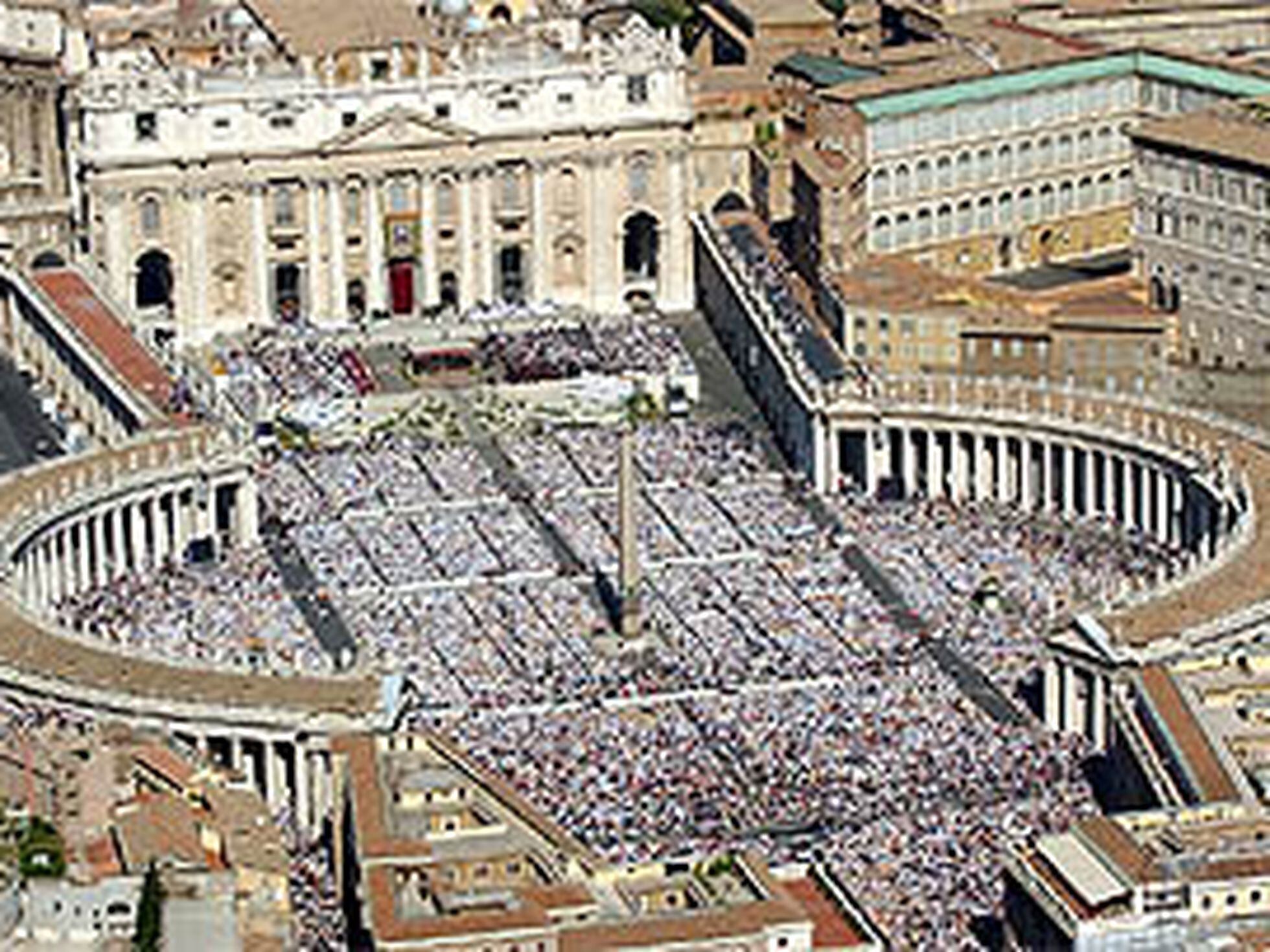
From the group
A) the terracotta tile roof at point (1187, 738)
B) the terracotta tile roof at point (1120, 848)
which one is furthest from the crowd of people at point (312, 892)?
the terracotta tile roof at point (1187, 738)

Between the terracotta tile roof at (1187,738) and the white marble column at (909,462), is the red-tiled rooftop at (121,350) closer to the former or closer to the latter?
the white marble column at (909,462)

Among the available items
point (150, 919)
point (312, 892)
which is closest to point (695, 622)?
point (312, 892)

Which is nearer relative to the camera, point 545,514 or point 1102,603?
point 1102,603

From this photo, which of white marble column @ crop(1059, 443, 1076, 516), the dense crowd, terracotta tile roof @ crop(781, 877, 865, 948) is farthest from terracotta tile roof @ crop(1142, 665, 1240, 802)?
white marble column @ crop(1059, 443, 1076, 516)

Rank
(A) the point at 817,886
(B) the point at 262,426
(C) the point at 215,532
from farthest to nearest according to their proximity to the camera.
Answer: (B) the point at 262,426 < (C) the point at 215,532 < (A) the point at 817,886

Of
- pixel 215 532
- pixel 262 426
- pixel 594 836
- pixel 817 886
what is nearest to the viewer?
pixel 817 886

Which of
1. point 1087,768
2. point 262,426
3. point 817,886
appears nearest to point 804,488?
point 262,426

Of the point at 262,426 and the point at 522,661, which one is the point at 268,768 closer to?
the point at 522,661
